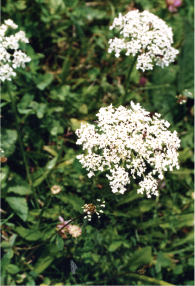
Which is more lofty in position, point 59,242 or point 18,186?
point 18,186

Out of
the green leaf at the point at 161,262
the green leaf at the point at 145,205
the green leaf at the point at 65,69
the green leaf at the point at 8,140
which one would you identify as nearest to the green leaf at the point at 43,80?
the green leaf at the point at 65,69

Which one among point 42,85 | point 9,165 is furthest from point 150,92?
point 9,165

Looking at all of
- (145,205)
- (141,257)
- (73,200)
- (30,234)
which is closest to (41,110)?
(73,200)

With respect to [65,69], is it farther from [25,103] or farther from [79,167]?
[79,167]

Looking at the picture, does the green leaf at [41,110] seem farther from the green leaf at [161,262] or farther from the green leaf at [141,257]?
the green leaf at [161,262]

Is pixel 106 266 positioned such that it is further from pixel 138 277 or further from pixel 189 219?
pixel 189 219

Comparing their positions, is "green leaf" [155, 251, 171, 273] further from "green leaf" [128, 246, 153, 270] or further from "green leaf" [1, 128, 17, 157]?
"green leaf" [1, 128, 17, 157]

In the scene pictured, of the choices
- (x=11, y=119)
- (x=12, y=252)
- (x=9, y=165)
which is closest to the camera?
(x=12, y=252)
